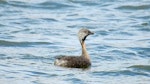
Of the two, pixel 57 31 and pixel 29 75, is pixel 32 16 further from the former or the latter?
pixel 29 75

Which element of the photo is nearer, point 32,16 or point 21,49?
point 21,49

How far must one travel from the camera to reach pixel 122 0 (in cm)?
2619

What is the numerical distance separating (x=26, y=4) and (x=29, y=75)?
32.5 feet

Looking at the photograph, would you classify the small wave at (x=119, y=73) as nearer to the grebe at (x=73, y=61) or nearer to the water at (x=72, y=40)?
the water at (x=72, y=40)

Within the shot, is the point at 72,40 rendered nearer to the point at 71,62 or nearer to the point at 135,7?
the point at 71,62

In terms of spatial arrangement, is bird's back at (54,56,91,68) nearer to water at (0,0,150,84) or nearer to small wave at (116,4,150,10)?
water at (0,0,150,84)

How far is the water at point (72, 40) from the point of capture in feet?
50.9

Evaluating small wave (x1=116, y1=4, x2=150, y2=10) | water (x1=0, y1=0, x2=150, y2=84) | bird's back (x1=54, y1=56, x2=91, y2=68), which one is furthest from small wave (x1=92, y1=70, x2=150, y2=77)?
small wave (x1=116, y1=4, x2=150, y2=10)

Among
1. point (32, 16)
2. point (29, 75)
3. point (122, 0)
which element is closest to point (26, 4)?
point (32, 16)

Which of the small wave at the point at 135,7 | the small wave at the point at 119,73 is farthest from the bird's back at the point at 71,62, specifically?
the small wave at the point at 135,7

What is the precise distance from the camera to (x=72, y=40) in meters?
19.9

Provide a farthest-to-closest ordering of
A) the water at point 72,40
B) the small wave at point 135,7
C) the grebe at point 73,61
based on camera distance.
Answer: the small wave at point 135,7 → the grebe at point 73,61 → the water at point 72,40

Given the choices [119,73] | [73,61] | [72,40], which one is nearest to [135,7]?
[72,40]

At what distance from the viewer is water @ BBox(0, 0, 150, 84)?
1551cm
